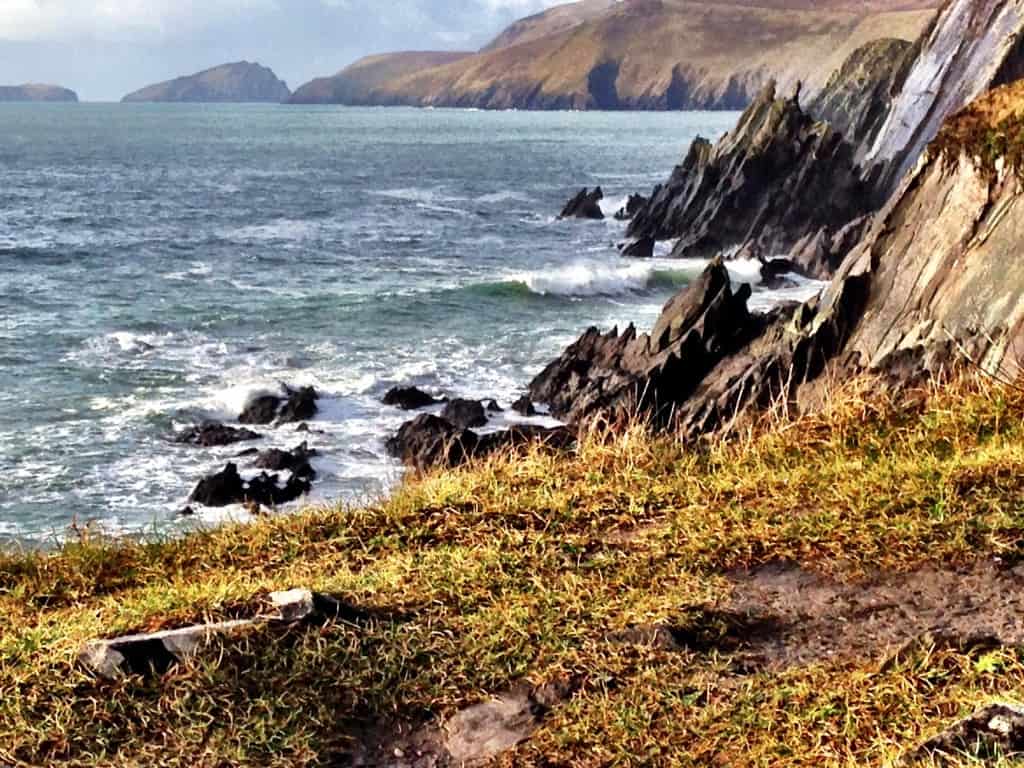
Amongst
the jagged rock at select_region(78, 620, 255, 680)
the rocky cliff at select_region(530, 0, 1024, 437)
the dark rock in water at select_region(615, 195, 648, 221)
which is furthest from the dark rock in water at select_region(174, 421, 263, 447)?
the dark rock in water at select_region(615, 195, 648, 221)

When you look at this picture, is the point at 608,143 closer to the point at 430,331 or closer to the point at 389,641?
the point at 430,331

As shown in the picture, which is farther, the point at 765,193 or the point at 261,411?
the point at 765,193

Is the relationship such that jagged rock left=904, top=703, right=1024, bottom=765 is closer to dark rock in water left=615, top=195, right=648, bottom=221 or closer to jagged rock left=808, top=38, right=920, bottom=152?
jagged rock left=808, top=38, right=920, bottom=152

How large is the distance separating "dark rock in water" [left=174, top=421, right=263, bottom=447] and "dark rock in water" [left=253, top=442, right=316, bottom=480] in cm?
207

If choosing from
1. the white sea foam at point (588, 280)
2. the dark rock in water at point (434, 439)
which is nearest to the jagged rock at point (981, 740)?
the dark rock in water at point (434, 439)

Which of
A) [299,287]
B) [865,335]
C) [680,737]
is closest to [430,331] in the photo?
[299,287]

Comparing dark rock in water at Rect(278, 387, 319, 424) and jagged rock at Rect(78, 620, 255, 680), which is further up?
jagged rock at Rect(78, 620, 255, 680)

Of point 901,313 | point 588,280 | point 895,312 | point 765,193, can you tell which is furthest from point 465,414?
point 765,193

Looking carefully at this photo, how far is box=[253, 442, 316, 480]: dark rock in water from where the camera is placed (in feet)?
76.4

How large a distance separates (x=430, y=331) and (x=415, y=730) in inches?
1305

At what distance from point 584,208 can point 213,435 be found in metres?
46.3

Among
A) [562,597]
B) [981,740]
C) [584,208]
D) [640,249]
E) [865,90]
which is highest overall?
[865,90]

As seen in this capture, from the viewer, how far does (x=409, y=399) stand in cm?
2844

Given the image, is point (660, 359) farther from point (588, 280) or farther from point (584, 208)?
point (584, 208)
